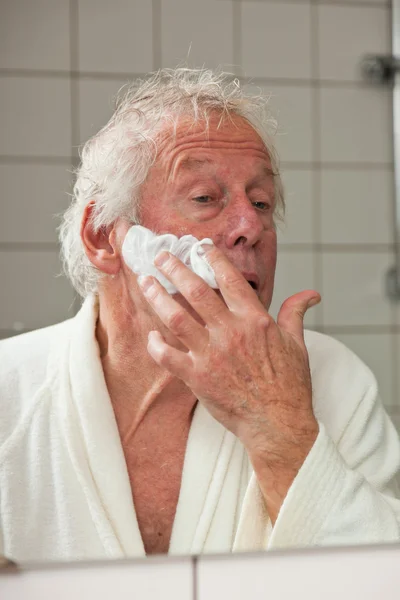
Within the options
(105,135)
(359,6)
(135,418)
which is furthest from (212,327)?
(359,6)

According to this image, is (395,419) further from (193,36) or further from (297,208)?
(193,36)

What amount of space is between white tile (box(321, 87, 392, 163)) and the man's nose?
110 mm

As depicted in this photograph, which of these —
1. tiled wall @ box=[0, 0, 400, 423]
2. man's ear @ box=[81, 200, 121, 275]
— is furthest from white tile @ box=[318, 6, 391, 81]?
man's ear @ box=[81, 200, 121, 275]

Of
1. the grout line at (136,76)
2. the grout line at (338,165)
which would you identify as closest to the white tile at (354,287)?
the grout line at (338,165)

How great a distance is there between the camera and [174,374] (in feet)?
2.36

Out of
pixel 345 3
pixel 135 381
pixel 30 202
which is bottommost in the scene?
pixel 135 381

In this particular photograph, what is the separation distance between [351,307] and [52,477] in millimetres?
394

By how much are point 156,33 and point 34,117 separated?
0.17 meters

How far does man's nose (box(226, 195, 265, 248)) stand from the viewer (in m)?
0.72

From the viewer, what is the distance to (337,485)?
71 cm

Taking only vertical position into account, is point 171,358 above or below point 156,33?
below

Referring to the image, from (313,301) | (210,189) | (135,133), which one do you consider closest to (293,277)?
(313,301)

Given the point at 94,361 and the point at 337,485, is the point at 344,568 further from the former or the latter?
the point at 94,361

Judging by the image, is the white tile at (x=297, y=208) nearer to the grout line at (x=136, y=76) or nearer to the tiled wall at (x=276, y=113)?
the tiled wall at (x=276, y=113)
